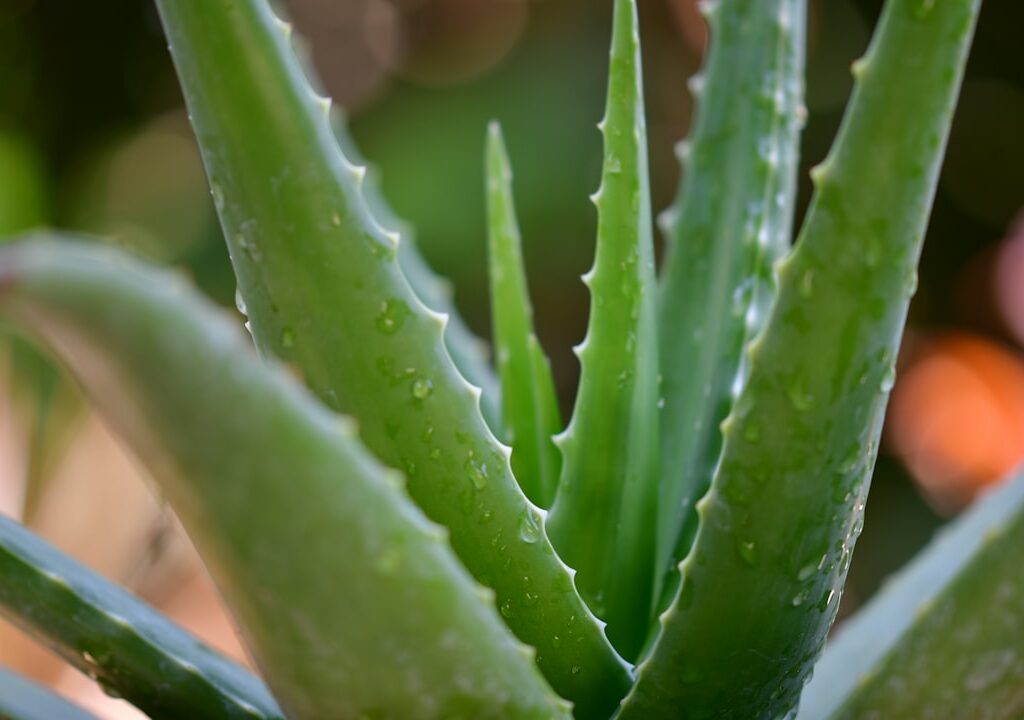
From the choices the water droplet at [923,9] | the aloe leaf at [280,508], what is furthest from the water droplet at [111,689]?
the water droplet at [923,9]

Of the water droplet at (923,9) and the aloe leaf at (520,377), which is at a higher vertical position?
the water droplet at (923,9)

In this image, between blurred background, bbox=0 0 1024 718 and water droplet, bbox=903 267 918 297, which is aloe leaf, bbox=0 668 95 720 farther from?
blurred background, bbox=0 0 1024 718

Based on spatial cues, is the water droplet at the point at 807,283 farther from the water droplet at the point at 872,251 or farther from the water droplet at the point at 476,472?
the water droplet at the point at 476,472

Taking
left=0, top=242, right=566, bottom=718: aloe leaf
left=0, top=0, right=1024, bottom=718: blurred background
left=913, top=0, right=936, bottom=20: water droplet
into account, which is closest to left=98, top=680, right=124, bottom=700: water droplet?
left=0, top=242, right=566, bottom=718: aloe leaf

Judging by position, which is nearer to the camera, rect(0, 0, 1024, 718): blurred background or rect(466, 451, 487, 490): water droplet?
rect(466, 451, 487, 490): water droplet

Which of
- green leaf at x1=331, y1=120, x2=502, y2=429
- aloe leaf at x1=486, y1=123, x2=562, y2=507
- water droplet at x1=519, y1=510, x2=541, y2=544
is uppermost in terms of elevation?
water droplet at x1=519, y1=510, x2=541, y2=544

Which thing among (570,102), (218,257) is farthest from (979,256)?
(218,257)

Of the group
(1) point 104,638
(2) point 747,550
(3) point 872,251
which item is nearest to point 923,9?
(3) point 872,251
